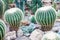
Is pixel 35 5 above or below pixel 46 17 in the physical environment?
below

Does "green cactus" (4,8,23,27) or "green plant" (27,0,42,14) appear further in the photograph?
"green plant" (27,0,42,14)

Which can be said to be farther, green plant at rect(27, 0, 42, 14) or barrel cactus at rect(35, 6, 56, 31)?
green plant at rect(27, 0, 42, 14)

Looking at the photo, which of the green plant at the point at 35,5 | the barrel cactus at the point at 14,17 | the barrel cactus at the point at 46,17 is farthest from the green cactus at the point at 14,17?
the green plant at the point at 35,5

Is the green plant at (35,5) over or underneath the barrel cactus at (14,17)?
underneath

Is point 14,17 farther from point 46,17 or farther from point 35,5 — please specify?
point 35,5

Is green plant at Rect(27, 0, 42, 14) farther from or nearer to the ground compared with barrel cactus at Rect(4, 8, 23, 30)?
nearer to the ground

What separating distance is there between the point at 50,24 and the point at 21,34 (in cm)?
42

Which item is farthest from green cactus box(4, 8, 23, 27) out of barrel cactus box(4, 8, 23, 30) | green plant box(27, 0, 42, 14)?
green plant box(27, 0, 42, 14)

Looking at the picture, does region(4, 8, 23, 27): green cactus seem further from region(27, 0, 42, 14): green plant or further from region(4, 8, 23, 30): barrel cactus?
region(27, 0, 42, 14): green plant

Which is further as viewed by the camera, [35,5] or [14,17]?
[35,5]

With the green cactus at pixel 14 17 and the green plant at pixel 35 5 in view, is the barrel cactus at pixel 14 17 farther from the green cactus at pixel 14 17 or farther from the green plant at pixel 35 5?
the green plant at pixel 35 5

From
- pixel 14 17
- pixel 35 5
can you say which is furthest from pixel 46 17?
pixel 35 5

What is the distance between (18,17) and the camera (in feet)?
9.28

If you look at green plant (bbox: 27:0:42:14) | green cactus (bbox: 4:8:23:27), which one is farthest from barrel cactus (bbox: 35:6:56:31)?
green plant (bbox: 27:0:42:14)
